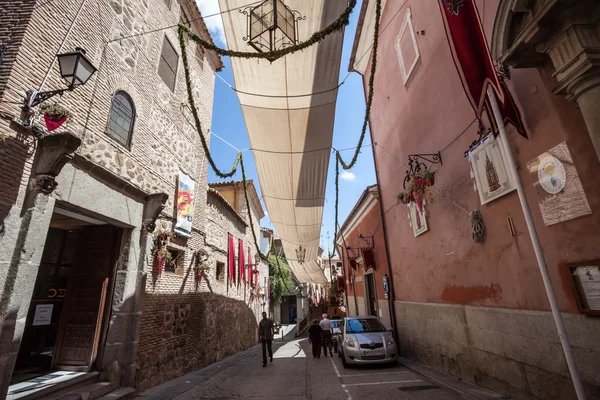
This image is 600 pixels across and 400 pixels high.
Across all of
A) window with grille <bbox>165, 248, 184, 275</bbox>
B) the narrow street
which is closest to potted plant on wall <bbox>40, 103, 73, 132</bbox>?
window with grille <bbox>165, 248, 184, 275</bbox>

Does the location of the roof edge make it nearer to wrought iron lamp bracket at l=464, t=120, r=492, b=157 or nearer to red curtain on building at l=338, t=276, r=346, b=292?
wrought iron lamp bracket at l=464, t=120, r=492, b=157

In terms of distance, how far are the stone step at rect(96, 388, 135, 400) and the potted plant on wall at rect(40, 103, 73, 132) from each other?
4.50 metres

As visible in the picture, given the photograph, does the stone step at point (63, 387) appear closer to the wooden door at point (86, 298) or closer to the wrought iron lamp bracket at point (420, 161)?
the wooden door at point (86, 298)

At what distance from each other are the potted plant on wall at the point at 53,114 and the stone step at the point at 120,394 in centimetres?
450

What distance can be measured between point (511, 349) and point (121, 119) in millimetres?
8333

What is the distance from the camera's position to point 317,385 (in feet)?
20.8

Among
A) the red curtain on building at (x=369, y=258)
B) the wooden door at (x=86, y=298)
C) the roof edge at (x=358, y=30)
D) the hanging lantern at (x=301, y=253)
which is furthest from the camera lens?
the hanging lantern at (x=301, y=253)

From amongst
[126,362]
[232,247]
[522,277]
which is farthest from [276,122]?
[232,247]

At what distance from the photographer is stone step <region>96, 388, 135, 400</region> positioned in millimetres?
5125

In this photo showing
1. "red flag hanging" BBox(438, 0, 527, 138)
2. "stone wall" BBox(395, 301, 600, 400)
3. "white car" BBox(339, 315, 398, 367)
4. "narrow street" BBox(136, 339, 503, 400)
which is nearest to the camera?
"stone wall" BBox(395, 301, 600, 400)

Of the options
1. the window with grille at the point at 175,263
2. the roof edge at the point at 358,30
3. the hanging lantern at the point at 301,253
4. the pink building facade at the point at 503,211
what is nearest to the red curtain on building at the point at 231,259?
the hanging lantern at the point at 301,253

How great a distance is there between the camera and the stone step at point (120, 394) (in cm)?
512

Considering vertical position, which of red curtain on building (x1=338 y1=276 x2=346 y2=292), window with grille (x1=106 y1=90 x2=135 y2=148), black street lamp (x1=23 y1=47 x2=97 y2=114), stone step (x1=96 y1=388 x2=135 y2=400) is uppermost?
window with grille (x1=106 y1=90 x2=135 y2=148)

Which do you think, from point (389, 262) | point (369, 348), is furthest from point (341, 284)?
point (369, 348)
